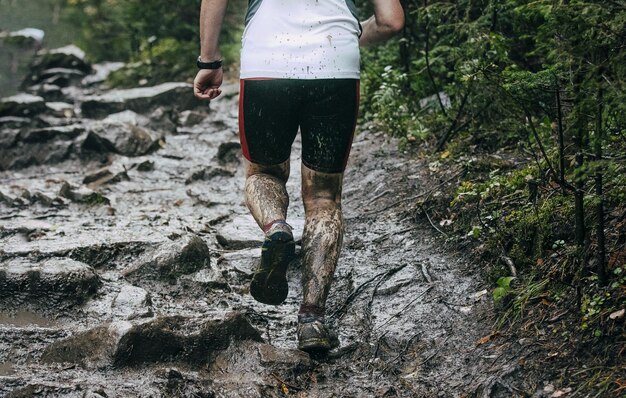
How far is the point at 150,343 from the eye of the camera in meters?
3.65

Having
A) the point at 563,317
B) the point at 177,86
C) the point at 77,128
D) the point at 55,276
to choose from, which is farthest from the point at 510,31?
the point at 177,86

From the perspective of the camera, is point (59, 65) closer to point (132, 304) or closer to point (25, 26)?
point (25, 26)

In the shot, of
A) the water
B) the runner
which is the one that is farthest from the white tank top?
the water

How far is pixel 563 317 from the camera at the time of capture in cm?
337

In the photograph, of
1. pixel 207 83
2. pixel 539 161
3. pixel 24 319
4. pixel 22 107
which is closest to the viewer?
pixel 207 83

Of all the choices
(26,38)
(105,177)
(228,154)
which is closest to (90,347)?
(105,177)

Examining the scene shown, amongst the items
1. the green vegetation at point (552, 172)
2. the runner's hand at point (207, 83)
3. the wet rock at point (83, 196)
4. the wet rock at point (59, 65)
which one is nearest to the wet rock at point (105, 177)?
the wet rock at point (83, 196)

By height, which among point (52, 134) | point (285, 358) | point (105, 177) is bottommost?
point (52, 134)

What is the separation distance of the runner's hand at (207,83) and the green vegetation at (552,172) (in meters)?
1.34

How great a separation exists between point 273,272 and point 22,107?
8.85m

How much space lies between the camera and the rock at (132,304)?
14.5ft

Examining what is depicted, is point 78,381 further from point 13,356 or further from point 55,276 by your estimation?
point 55,276

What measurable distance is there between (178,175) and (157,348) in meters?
5.35

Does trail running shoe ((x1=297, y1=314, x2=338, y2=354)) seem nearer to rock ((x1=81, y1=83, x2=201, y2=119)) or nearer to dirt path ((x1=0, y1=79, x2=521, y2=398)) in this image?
dirt path ((x1=0, y1=79, x2=521, y2=398))
